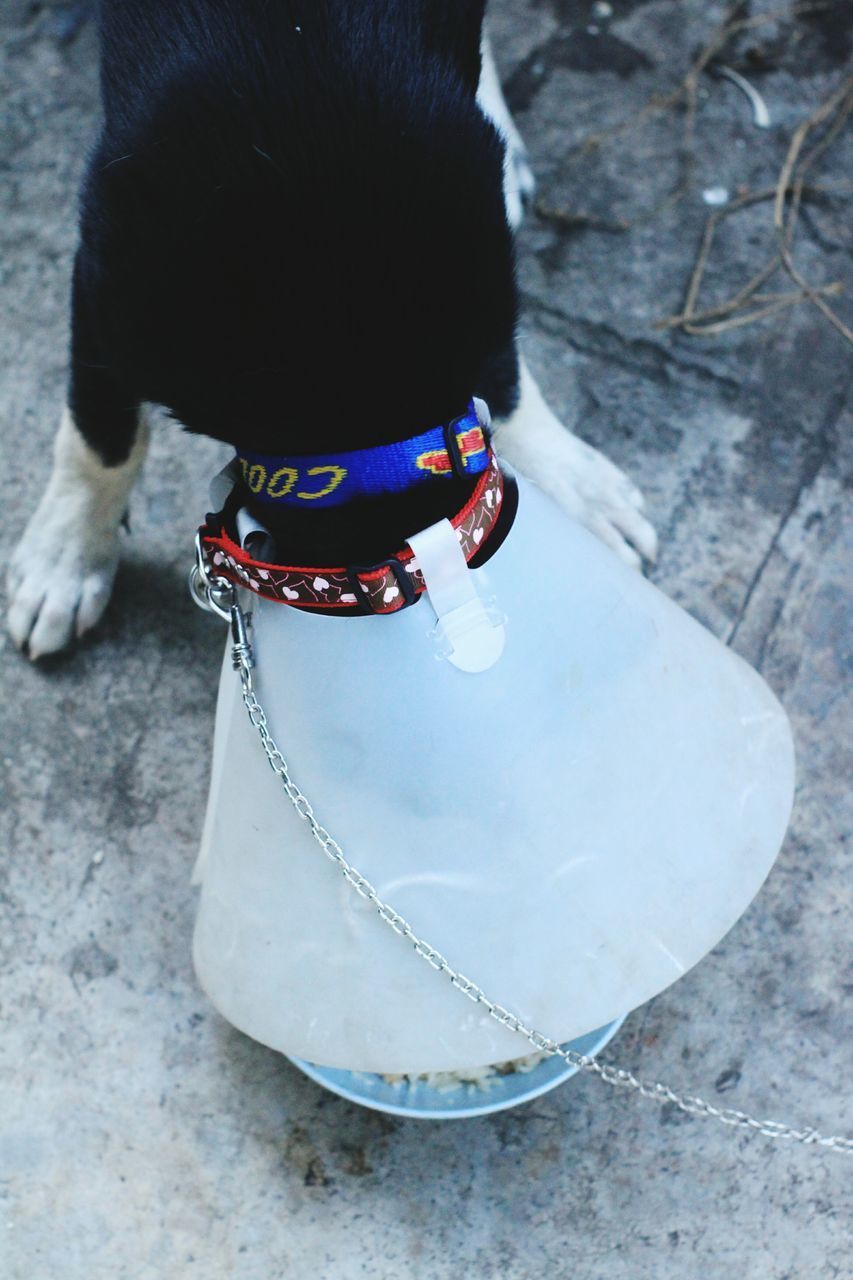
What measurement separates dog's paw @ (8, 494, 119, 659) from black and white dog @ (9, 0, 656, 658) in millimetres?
620

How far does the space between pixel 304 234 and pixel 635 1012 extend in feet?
2.85

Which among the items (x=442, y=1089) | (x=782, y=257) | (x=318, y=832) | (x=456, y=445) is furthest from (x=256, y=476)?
(x=782, y=257)

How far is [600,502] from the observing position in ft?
4.75

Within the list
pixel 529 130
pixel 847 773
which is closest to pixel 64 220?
pixel 529 130

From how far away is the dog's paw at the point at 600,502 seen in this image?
1.43 meters

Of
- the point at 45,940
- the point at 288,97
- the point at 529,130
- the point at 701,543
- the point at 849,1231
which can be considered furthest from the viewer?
the point at 529,130

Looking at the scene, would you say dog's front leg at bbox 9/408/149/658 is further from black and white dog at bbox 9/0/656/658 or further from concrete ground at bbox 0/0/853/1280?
black and white dog at bbox 9/0/656/658

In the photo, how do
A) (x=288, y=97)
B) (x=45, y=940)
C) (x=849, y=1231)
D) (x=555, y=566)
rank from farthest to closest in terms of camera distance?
1. (x=45, y=940)
2. (x=849, y=1231)
3. (x=555, y=566)
4. (x=288, y=97)

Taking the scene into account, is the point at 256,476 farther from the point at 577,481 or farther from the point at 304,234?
the point at 577,481

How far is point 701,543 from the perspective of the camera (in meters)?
1.51

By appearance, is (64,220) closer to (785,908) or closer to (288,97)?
(288,97)

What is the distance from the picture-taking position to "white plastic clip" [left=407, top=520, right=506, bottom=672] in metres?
0.81

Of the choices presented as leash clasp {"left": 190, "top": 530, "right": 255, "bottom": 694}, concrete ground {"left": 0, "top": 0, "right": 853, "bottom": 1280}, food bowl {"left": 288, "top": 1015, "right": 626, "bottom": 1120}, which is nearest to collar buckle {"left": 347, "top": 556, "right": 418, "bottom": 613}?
leash clasp {"left": 190, "top": 530, "right": 255, "bottom": 694}

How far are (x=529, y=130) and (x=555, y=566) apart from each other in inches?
47.5
